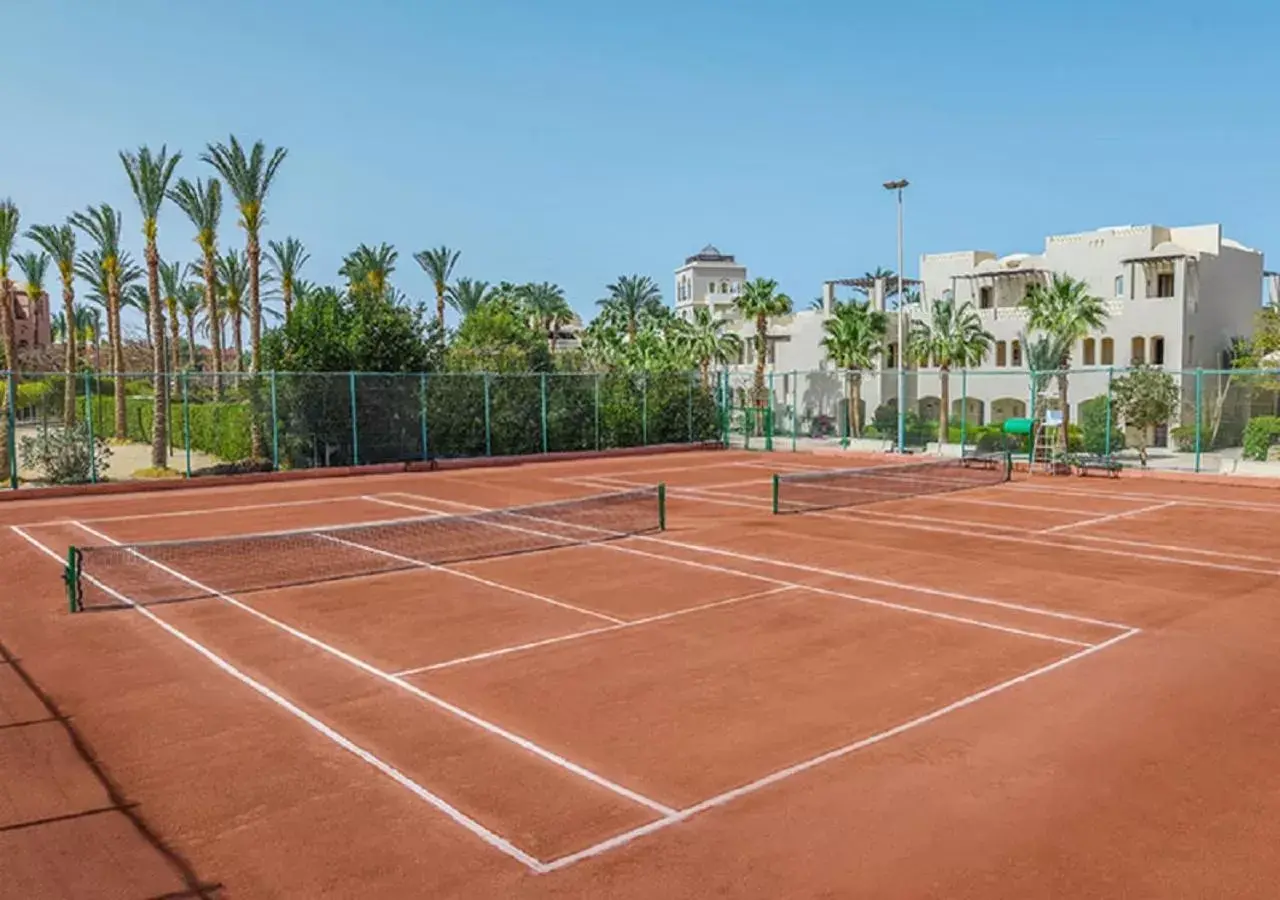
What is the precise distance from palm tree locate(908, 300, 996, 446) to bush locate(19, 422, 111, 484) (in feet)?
122

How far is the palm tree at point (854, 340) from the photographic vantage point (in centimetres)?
5506

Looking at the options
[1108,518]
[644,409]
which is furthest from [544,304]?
[1108,518]

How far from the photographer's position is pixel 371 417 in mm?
29781

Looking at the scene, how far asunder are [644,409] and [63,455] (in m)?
18.3

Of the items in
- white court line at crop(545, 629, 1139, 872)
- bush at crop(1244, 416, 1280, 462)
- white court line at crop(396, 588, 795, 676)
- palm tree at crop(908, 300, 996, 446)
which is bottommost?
white court line at crop(545, 629, 1139, 872)

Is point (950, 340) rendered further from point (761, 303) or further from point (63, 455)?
point (63, 455)

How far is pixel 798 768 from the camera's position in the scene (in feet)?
23.2

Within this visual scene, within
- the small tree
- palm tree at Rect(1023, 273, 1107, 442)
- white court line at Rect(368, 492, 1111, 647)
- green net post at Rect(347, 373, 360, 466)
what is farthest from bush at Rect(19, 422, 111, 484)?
palm tree at Rect(1023, 273, 1107, 442)

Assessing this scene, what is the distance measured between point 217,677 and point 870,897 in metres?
6.41

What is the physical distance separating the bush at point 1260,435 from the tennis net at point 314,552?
2696cm

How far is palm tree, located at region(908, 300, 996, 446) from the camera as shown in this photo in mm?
50906

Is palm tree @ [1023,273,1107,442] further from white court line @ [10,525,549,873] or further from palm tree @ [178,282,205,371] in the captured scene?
palm tree @ [178,282,205,371]

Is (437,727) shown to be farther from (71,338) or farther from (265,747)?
(71,338)

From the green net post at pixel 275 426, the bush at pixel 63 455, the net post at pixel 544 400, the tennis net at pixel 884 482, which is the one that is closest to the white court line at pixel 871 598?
the tennis net at pixel 884 482
